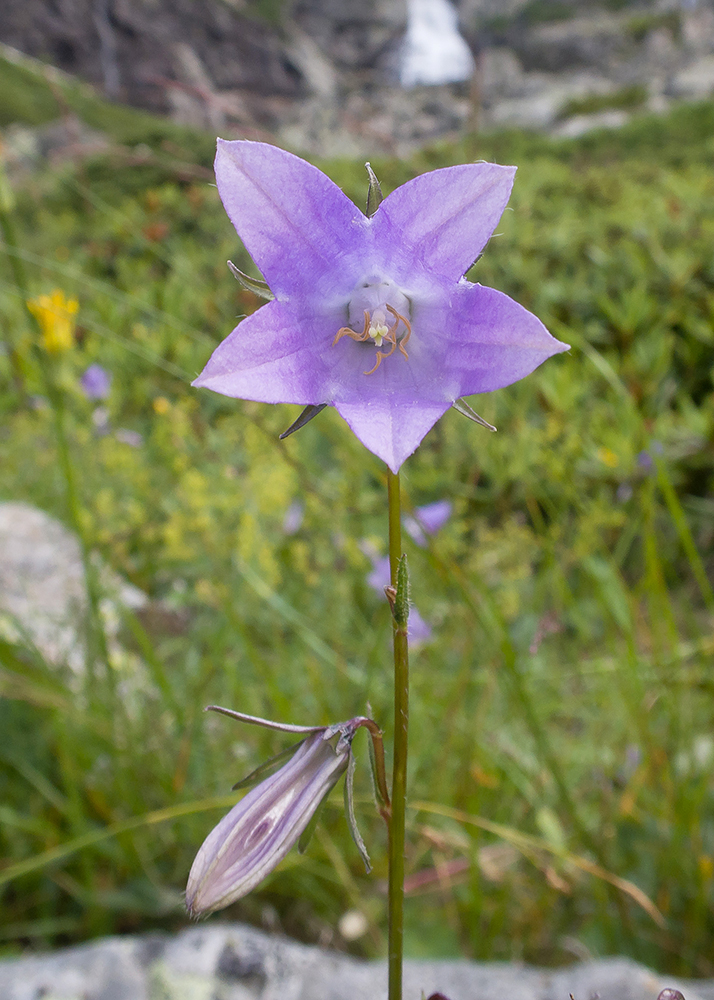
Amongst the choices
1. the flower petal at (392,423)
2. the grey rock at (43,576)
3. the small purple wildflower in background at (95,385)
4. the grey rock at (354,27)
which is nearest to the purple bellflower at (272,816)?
the flower petal at (392,423)

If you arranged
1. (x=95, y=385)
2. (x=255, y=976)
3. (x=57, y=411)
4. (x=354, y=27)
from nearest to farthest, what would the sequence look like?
(x=255, y=976), (x=57, y=411), (x=95, y=385), (x=354, y=27)

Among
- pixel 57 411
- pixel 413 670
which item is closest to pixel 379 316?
pixel 57 411

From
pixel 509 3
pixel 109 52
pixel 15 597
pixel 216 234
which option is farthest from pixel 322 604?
pixel 509 3

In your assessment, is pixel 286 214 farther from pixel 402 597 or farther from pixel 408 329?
pixel 402 597

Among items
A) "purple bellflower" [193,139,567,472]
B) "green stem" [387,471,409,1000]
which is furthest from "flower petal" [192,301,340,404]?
"green stem" [387,471,409,1000]

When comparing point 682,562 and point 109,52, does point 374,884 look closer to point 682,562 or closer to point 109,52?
point 682,562

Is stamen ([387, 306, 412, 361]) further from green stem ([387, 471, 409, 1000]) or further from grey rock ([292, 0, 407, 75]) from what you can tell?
grey rock ([292, 0, 407, 75])

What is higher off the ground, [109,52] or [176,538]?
[109,52]
